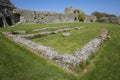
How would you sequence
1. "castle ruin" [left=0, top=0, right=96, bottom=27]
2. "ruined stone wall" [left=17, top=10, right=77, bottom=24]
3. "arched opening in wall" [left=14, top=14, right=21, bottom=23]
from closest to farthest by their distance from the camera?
1. "castle ruin" [left=0, top=0, right=96, bottom=27]
2. "arched opening in wall" [left=14, top=14, right=21, bottom=23]
3. "ruined stone wall" [left=17, top=10, right=77, bottom=24]

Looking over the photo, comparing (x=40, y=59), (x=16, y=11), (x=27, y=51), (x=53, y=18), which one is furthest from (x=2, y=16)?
(x=40, y=59)

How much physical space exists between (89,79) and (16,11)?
26.1 meters

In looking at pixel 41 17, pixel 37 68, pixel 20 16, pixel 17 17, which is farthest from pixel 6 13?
pixel 37 68

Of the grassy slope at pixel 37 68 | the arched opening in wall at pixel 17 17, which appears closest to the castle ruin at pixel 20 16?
the arched opening in wall at pixel 17 17

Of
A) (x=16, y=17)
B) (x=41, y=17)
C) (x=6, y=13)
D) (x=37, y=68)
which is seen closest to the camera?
(x=37, y=68)

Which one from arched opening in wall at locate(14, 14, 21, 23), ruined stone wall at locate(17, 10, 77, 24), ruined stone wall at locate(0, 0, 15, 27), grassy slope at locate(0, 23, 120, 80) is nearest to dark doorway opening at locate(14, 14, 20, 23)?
arched opening in wall at locate(14, 14, 21, 23)

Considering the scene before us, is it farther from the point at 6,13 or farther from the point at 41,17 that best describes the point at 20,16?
the point at 41,17

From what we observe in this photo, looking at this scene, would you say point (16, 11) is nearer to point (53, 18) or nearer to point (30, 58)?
point (53, 18)

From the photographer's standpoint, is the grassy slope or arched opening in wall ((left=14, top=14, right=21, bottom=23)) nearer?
the grassy slope

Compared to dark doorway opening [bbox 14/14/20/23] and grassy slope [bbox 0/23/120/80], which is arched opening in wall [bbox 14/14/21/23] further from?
grassy slope [bbox 0/23/120/80]

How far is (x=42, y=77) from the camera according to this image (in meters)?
8.29

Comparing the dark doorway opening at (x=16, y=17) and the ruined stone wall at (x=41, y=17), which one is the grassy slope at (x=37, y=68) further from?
the ruined stone wall at (x=41, y=17)

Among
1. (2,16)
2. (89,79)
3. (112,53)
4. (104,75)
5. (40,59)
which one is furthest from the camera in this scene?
(2,16)

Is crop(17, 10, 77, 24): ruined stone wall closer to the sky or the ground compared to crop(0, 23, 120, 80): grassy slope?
closer to the sky
